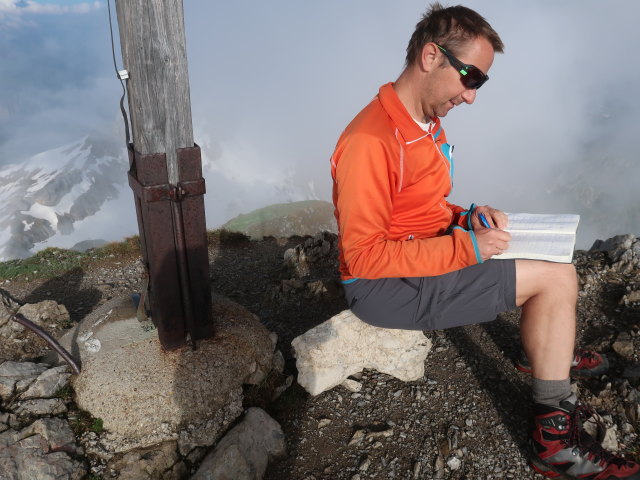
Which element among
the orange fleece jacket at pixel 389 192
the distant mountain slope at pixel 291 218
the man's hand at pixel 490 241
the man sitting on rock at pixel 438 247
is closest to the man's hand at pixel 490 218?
the man sitting on rock at pixel 438 247

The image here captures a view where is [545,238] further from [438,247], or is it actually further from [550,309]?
[438,247]

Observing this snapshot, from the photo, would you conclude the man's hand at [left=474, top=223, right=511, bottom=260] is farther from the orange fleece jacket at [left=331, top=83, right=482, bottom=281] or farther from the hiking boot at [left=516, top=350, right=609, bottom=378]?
the hiking boot at [left=516, top=350, right=609, bottom=378]

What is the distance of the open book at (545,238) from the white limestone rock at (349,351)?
140 centimetres

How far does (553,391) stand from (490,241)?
1.41 m

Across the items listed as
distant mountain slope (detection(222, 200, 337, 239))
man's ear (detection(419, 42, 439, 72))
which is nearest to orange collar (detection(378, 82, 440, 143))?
man's ear (detection(419, 42, 439, 72))

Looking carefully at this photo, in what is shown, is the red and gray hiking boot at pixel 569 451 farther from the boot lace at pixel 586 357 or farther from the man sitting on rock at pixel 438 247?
the boot lace at pixel 586 357

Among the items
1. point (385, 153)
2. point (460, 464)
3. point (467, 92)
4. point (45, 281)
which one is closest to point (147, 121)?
point (385, 153)

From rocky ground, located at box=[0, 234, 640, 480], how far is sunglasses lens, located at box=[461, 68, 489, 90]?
3.02 m

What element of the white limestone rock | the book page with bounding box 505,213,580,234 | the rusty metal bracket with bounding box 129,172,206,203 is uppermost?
the rusty metal bracket with bounding box 129,172,206,203

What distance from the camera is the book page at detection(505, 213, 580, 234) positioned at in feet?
12.0

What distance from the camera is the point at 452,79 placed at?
3.29 metres

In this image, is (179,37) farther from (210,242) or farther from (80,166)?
(80,166)

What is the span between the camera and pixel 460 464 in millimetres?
3879

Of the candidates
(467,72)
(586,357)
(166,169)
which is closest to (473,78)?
(467,72)
